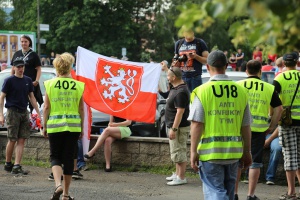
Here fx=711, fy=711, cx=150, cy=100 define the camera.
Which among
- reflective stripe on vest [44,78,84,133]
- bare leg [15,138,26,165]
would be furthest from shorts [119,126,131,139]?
reflective stripe on vest [44,78,84,133]

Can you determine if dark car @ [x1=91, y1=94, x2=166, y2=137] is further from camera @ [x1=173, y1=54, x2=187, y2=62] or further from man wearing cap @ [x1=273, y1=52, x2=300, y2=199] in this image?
man wearing cap @ [x1=273, y1=52, x2=300, y2=199]

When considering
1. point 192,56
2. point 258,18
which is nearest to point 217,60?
point 258,18

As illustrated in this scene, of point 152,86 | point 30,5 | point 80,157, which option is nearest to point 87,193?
point 80,157

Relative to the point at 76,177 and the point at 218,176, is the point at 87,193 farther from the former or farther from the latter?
the point at 218,176

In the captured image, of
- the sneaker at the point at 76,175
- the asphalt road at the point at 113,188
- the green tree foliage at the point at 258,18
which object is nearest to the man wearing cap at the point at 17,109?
the asphalt road at the point at 113,188

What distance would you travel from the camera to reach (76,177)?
10805mm

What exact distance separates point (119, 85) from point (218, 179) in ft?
20.0

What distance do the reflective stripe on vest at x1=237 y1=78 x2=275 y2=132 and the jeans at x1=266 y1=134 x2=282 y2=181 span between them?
6.02ft

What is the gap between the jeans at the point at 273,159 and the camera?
33.8ft

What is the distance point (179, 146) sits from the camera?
10.5 m

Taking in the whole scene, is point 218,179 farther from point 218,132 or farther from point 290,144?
point 290,144

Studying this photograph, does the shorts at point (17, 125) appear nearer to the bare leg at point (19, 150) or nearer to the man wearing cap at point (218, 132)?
the bare leg at point (19, 150)

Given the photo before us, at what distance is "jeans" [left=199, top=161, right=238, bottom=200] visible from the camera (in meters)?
6.22

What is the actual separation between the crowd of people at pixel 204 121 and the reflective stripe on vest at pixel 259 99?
0.01 m
